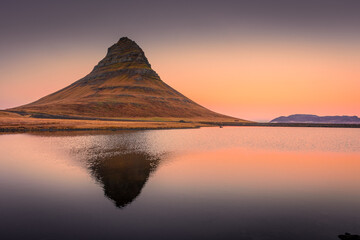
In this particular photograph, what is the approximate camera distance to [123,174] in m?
23.7

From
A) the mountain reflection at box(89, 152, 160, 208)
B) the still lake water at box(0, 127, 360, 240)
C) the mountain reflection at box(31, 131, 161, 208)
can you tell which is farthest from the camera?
the mountain reflection at box(31, 131, 161, 208)

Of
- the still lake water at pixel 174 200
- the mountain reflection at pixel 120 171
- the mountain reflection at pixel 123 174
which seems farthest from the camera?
the mountain reflection at pixel 120 171

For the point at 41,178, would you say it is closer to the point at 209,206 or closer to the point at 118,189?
the point at 118,189

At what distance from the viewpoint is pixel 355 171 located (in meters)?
28.0

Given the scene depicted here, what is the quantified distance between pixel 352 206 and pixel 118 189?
18046 mm

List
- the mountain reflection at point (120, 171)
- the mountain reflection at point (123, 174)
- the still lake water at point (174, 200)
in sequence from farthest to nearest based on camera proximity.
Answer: the mountain reflection at point (120, 171)
the mountain reflection at point (123, 174)
the still lake water at point (174, 200)

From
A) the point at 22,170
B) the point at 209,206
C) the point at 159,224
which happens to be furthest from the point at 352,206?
the point at 22,170

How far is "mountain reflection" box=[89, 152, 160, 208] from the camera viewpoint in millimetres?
17656

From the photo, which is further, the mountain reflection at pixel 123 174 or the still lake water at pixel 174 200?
the mountain reflection at pixel 123 174

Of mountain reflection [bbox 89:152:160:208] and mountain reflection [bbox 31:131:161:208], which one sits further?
mountain reflection [bbox 31:131:161:208]

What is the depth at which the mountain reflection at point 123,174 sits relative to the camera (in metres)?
17.7

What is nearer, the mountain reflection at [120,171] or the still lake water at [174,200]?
the still lake water at [174,200]

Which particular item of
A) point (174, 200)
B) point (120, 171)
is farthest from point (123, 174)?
point (174, 200)

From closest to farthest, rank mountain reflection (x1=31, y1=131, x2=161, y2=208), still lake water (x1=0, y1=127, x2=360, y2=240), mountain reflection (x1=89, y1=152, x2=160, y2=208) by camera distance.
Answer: still lake water (x1=0, y1=127, x2=360, y2=240) < mountain reflection (x1=89, y1=152, x2=160, y2=208) < mountain reflection (x1=31, y1=131, x2=161, y2=208)
